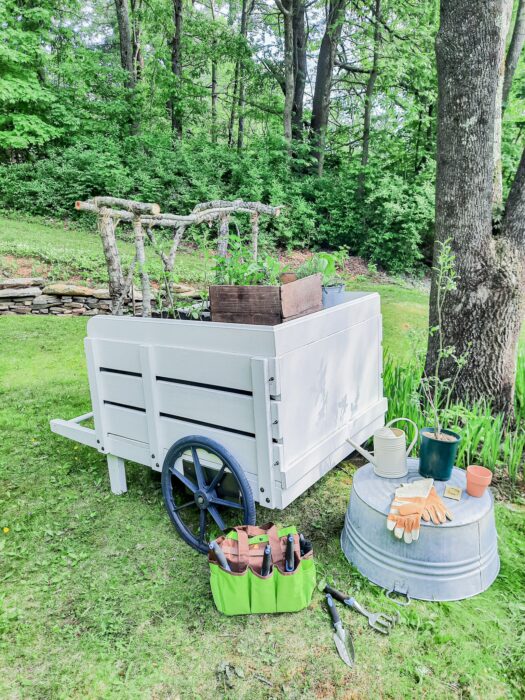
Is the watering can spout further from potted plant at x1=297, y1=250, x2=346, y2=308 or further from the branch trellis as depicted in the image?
the branch trellis

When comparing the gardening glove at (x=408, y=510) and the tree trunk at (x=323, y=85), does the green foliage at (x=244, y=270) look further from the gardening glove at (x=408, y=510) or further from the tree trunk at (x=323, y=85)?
the tree trunk at (x=323, y=85)

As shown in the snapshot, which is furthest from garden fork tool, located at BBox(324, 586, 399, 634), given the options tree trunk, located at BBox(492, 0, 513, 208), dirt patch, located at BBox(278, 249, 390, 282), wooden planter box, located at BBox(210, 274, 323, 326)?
dirt patch, located at BBox(278, 249, 390, 282)

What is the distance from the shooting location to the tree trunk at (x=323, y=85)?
35.9ft

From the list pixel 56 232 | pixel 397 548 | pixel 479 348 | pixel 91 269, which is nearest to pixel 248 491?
pixel 397 548

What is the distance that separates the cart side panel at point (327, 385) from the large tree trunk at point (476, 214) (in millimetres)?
741

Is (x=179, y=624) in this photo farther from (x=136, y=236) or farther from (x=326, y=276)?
(x=136, y=236)

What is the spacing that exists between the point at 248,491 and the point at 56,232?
8.37m

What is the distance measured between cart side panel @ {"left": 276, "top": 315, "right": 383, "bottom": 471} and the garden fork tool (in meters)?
0.55

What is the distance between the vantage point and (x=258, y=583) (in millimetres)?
1641

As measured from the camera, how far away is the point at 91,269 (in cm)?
692

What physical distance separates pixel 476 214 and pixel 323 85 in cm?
1054

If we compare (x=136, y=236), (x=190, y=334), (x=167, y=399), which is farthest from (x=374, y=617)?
(x=136, y=236)

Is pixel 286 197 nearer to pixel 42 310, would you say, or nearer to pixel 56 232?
pixel 56 232

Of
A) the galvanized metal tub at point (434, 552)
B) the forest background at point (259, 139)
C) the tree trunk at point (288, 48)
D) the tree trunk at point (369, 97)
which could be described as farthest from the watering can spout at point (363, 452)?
the tree trunk at point (288, 48)
